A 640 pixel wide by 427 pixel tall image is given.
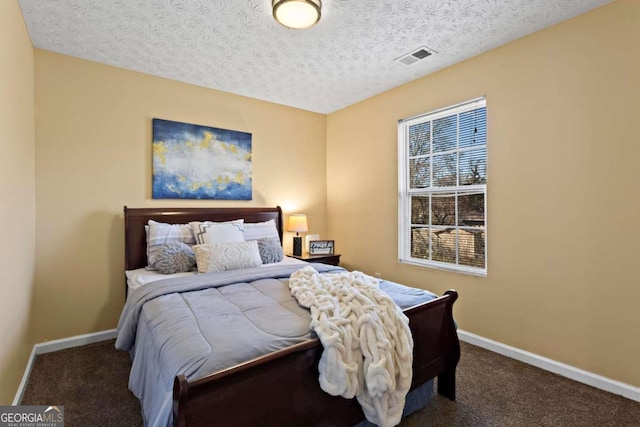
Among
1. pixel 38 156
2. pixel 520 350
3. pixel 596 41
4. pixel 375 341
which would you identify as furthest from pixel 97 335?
pixel 596 41

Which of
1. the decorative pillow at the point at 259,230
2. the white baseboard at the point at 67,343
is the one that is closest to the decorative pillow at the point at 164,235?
the decorative pillow at the point at 259,230

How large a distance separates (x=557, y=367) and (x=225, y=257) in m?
2.72

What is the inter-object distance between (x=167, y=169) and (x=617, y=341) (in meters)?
3.98

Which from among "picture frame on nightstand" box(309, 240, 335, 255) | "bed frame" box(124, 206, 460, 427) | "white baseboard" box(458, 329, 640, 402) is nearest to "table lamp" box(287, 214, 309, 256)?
"picture frame on nightstand" box(309, 240, 335, 255)

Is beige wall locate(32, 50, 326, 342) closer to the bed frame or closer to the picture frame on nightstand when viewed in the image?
the picture frame on nightstand

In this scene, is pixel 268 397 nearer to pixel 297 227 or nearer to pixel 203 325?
pixel 203 325

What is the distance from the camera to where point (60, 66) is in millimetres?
2773

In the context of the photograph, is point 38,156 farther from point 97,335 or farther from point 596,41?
point 596,41

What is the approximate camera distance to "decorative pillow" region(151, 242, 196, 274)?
8.80 ft

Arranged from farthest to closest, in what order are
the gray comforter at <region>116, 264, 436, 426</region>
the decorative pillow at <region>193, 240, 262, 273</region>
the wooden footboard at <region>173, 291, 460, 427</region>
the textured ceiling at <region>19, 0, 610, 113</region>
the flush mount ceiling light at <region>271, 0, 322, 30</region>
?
1. the decorative pillow at <region>193, 240, 262, 273</region>
2. the textured ceiling at <region>19, 0, 610, 113</region>
3. the flush mount ceiling light at <region>271, 0, 322, 30</region>
4. the gray comforter at <region>116, 264, 436, 426</region>
5. the wooden footboard at <region>173, 291, 460, 427</region>

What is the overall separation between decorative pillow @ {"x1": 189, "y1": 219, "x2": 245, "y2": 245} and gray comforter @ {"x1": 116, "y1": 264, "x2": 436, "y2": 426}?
2.11 ft

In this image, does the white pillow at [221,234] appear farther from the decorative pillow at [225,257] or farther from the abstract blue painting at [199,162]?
the abstract blue painting at [199,162]

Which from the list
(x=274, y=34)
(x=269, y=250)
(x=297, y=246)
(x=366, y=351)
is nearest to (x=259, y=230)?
(x=269, y=250)

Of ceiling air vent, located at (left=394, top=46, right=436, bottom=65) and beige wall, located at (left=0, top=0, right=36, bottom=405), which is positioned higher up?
ceiling air vent, located at (left=394, top=46, right=436, bottom=65)
